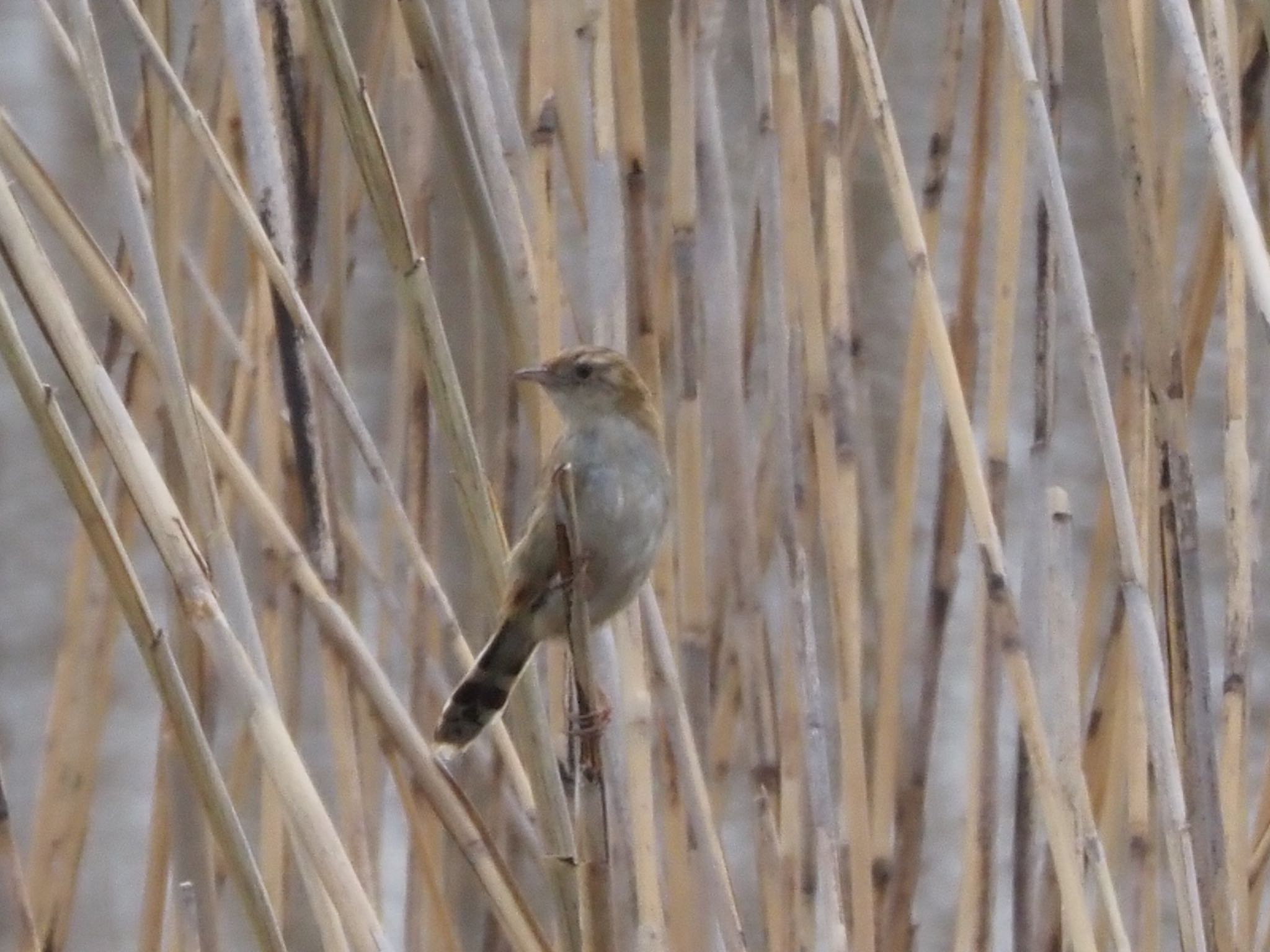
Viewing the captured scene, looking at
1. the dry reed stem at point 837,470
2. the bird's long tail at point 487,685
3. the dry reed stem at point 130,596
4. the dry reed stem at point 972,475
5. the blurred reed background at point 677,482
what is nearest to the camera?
the dry reed stem at point 130,596

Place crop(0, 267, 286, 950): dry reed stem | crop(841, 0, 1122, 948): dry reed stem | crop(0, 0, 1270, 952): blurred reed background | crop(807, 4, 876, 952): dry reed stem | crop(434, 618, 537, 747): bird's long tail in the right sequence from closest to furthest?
1. crop(0, 267, 286, 950): dry reed stem
2. crop(0, 0, 1270, 952): blurred reed background
3. crop(434, 618, 537, 747): bird's long tail
4. crop(841, 0, 1122, 948): dry reed stem
5. crop(807, 4, 876, 952): dry reed stem

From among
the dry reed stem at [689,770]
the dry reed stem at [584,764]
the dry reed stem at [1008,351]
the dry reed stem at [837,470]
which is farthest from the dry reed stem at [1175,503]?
the dry reed stem at [584,764]

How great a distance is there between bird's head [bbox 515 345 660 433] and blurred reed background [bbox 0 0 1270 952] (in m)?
0.02

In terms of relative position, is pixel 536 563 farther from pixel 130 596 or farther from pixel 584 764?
pixel 130 596

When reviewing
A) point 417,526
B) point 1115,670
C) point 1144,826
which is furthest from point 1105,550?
point 417,526

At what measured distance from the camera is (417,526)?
1.34 m

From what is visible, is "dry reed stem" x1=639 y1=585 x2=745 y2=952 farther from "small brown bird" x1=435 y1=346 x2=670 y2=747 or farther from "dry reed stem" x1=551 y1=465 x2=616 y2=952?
"dry reed stem" x1=551 y1=465 x2=616 y2=952

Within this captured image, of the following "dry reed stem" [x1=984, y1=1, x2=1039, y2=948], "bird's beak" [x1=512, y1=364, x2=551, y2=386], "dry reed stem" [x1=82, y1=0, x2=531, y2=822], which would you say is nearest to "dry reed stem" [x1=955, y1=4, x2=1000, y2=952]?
"dry reed stem" [x1=984, y1=1, x2=1039, y2=948]

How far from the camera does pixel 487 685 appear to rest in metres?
1.01

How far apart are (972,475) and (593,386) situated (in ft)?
0.86

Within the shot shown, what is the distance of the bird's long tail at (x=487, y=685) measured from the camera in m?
0.99

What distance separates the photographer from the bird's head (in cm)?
108

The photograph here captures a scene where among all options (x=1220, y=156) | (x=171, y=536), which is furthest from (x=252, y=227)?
(x=1220, y=156)

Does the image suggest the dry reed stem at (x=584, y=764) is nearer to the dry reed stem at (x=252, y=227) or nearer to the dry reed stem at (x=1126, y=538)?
the dry reed stem at (x=252, y=227)
